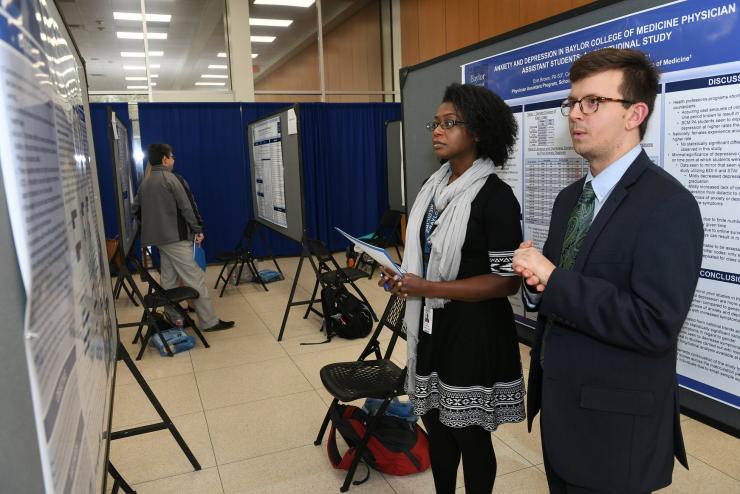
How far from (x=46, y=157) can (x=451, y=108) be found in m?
1.23

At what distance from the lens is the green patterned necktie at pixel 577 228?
124cm

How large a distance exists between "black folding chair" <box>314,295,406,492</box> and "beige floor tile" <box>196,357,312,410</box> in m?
0.74

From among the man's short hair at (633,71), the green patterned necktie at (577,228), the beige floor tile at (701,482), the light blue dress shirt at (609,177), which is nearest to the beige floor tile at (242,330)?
the beige floor tile at (701,482)

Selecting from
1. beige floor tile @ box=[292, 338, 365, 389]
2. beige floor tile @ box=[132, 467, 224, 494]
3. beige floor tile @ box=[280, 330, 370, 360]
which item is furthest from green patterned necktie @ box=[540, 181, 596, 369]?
beige floor tile @ box=[280, 330, 370, 360]

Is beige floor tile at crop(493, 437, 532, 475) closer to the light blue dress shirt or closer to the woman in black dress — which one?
the woman in black dress

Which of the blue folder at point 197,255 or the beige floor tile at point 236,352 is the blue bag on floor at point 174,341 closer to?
the beige floor tile at point 236,352

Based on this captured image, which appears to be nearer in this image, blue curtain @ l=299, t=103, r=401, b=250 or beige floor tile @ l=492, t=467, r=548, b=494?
beige floor tile @ l=492, t=467, r=548, b=494

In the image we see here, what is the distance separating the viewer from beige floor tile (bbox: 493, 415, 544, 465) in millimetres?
2443

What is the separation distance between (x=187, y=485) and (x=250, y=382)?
1116 millimetres

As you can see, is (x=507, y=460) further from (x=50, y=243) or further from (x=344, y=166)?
(x=344, y=166)

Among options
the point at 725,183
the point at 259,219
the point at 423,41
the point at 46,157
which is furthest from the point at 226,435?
the point at 423,41

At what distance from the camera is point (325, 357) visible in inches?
151

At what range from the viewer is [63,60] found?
107 cm

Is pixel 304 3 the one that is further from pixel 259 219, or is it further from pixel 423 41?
pixel 259 219
